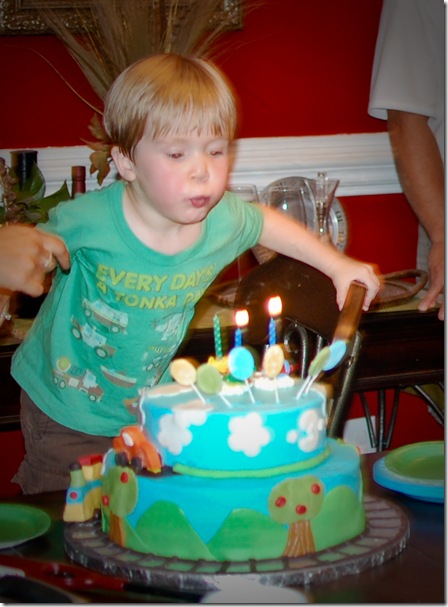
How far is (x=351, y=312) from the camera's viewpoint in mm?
1262

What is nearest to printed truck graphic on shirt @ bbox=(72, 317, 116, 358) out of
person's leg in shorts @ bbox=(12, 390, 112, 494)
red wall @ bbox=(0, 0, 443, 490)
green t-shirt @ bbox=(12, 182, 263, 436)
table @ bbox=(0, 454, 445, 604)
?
green t-shirt @ bbox=(12, 182, 263, 436)

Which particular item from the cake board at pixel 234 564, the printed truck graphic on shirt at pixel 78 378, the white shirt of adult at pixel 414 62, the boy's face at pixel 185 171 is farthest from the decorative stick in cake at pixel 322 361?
the white shirt of adult at pixel 414 62

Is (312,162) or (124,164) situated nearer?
(124,164)

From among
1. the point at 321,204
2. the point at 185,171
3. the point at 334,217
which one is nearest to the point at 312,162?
the point at 334,217

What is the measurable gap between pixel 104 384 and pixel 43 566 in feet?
1.72

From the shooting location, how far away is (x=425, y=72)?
242 centimetres

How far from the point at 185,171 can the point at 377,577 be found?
56 centimetres

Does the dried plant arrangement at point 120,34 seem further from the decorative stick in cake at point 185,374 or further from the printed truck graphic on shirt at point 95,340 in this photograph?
the decorative stick in cake at point 185,374

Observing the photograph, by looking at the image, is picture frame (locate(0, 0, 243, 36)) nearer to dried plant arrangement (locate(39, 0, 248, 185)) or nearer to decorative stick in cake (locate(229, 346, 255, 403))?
dried plant arrangement (locate(39, 0, 248, 185))

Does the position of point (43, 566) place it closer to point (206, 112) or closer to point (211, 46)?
point (206, 112)

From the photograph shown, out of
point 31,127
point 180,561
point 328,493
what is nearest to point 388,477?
point 328,493

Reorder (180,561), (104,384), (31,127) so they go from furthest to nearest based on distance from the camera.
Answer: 1. (31,127)
2. (104,384)
3. (180,561)

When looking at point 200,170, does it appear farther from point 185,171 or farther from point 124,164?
point 124,164

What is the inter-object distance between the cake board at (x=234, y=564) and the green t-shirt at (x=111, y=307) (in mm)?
397
